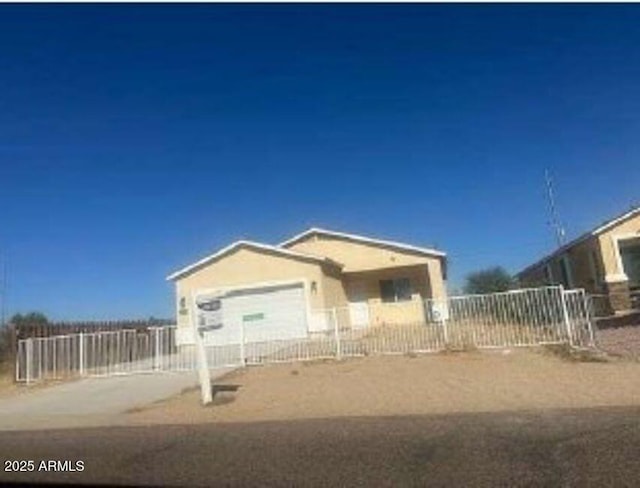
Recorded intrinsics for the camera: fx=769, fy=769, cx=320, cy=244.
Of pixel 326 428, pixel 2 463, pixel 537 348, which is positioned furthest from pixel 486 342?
pixel 2 463

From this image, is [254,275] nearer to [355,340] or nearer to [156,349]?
[156,349]

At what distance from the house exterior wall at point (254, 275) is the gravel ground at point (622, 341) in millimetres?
10585

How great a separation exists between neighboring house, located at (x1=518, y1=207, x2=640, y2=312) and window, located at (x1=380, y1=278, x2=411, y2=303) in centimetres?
727

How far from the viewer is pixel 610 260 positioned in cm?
2798

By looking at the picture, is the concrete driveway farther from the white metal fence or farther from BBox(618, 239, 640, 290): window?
BBox(618, 239, 640, 290): window

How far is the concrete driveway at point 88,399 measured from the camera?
42.8ft

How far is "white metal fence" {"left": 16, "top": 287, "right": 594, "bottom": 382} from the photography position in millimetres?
A: 16922

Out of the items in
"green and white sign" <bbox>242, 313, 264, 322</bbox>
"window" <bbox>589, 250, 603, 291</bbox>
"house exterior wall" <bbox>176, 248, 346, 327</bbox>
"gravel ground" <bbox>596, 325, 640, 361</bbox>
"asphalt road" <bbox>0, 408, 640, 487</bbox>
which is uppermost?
"house exterior wall" <bbox>176, 248, 346, 327</bbox>

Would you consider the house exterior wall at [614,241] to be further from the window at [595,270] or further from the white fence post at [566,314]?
the white fence post at [566,314]

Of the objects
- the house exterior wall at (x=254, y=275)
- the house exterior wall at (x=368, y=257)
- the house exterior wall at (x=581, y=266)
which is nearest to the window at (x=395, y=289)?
the house exterior wall at (x=368, y=257)

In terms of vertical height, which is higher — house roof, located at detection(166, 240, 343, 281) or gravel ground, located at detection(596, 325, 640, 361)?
house roof, located at detection(166, 240, 343, 281)

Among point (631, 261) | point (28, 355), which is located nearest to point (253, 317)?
point (28, 355)

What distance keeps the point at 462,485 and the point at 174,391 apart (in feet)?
35.6


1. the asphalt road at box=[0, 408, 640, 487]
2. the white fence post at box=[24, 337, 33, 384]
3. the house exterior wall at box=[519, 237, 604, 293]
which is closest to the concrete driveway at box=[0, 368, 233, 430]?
the white fence post at box=[24, 337, 33, 384]
